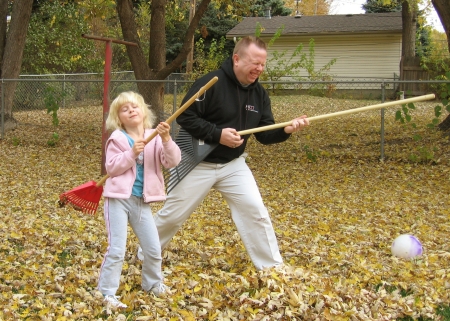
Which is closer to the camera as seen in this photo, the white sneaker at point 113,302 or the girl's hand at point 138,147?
the girl's hand at point 138,147

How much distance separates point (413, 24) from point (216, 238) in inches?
852

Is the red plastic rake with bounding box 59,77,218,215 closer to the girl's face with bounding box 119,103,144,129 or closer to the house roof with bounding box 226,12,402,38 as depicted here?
the girl's face with bounding box 119,103,144,129

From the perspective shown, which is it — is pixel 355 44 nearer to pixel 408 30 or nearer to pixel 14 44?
pixel 408 30

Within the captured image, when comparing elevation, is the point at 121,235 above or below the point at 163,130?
below

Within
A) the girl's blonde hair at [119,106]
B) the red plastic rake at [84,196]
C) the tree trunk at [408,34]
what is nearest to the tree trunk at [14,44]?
the red plastic rake at [84,196]

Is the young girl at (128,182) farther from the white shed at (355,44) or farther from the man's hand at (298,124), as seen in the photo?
the white shed at (355,44)

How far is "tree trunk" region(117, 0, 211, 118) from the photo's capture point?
13125 millimetres

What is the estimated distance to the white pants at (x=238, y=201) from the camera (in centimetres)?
471

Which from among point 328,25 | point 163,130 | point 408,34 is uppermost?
point 328,25

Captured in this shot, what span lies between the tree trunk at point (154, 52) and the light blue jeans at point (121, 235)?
28.7 feet

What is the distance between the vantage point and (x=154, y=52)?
→ 13766 mm

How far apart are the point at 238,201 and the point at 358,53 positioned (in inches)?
1043

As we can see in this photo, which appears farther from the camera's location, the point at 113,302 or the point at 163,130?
the point at 113,302

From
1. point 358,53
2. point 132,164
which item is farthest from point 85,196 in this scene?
point 358,53
